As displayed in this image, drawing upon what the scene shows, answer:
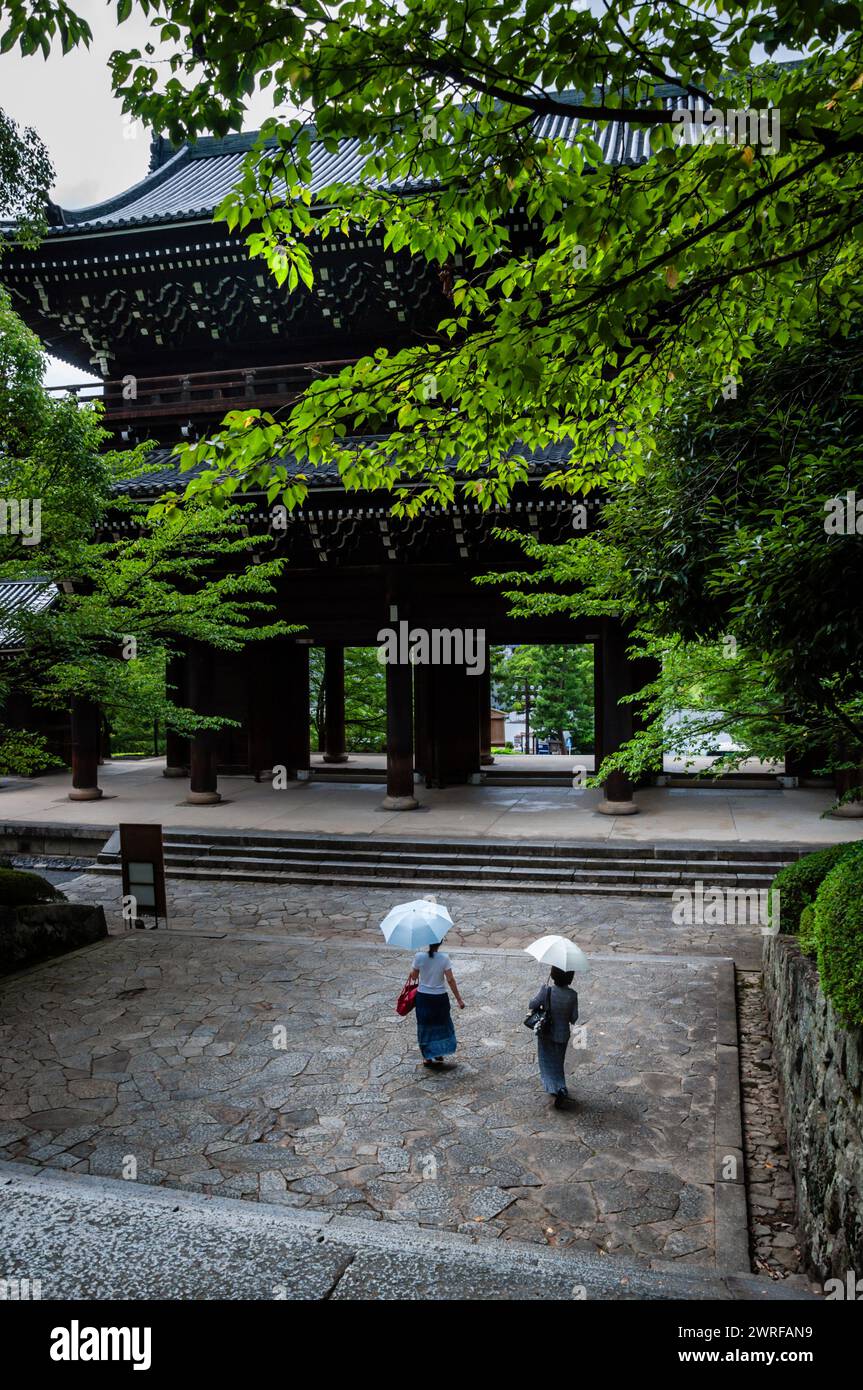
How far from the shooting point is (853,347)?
504 cm

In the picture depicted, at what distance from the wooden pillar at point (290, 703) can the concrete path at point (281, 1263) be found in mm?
16039

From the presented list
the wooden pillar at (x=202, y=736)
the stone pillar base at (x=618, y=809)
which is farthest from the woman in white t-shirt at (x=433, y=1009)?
the wooden pillar at (x=202, y=736)

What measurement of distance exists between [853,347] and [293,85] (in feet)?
12.2

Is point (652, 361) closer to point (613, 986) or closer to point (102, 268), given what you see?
point (613, 986)

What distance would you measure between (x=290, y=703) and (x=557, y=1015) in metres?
15.2

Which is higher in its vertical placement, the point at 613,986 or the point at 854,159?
the point at 854,159

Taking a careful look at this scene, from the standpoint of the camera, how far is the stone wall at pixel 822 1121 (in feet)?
12.3

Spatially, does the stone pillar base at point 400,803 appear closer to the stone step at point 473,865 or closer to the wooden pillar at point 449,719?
the wooden pillar at point 449,719

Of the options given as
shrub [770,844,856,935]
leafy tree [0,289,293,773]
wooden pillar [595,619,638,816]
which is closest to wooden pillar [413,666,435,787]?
wooden pillar [595,619,638,816]

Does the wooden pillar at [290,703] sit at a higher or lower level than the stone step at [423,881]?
higher

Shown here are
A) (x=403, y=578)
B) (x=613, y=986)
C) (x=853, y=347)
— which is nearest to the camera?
(x=853, y=347)

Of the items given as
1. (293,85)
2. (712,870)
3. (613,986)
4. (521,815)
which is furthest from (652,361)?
(521,815)

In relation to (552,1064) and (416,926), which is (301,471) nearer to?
(416,926)

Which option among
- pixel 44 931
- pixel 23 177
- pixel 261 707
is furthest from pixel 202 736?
pixel 23 177
